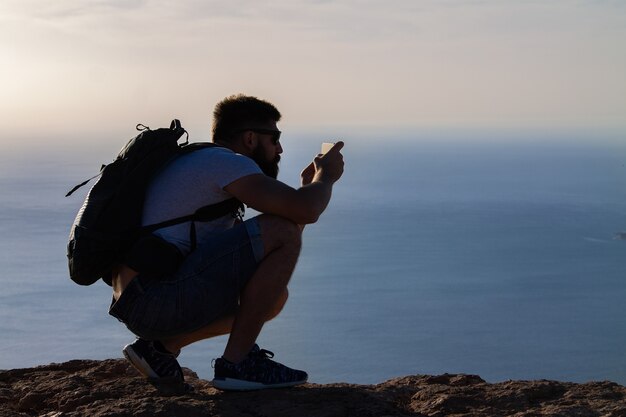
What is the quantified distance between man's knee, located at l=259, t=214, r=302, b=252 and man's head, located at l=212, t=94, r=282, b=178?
369 mm

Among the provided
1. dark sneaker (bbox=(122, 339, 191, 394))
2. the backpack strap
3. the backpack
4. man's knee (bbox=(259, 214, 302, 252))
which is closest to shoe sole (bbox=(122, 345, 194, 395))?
dark sneaker (bbox=(122, 339, 191, 394))

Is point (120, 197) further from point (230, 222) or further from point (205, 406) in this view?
point (205, 406)

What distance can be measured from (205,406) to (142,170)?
2.94 ft

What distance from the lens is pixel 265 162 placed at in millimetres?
3395

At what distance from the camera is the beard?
337 centimetres

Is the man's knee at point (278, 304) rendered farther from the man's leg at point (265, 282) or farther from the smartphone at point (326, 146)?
the smartphone at point (326, 146)

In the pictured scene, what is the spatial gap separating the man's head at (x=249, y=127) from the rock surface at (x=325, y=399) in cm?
95

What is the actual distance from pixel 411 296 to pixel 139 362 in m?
72.2

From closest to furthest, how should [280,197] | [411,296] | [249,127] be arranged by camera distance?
[280,197] < [249,127] < [411,296]

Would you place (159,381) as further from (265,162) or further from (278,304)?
(265,162)

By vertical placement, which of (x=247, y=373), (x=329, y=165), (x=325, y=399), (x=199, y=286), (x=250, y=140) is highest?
(x=250, y=140)

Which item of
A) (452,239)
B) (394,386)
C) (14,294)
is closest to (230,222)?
(394,386)

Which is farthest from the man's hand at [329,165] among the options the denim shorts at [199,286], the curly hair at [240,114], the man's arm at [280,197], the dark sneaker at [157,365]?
the dark sneaker at [157,365]

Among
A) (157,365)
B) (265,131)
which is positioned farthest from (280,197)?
(157,365)
